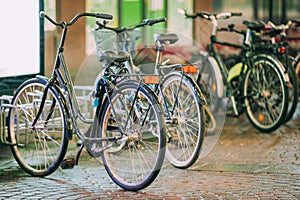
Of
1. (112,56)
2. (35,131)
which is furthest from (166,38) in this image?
(35,131)

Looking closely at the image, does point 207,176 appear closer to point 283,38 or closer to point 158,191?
point 158,191

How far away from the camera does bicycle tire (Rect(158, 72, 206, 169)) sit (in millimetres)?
7301

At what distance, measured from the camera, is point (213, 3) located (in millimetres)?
12461

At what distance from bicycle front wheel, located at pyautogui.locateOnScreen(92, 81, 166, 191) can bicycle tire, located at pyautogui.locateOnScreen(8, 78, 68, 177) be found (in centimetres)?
52

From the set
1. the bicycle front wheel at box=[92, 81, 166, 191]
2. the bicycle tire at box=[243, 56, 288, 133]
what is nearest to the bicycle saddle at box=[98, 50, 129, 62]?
the bicycle front wheel at box=[92, 81, 166, 191]

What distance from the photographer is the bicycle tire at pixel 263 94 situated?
9.49 meters

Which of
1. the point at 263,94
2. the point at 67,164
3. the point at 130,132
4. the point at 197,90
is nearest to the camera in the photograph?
the point at 130,132

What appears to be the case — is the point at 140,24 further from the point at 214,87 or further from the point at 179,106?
the point at 214,87

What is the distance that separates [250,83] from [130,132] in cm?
359

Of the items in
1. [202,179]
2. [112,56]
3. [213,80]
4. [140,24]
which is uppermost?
[140,24]

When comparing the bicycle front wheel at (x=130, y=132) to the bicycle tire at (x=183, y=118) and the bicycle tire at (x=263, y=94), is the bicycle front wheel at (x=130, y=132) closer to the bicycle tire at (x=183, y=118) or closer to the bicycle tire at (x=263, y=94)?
the bicycle tire at (x=183, y=118)

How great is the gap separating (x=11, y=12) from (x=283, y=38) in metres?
3.59

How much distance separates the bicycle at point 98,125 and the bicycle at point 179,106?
359 millimetres

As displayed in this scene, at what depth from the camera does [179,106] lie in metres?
7.44
